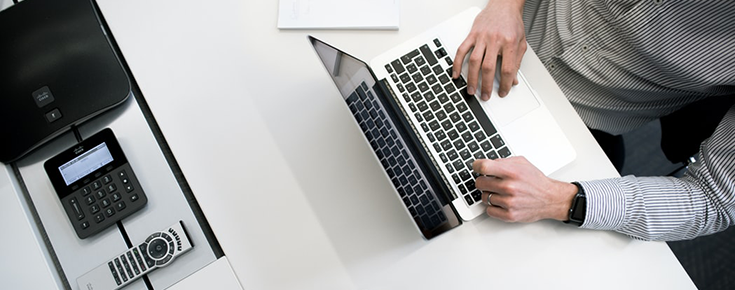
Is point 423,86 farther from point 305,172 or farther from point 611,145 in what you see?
point 611,145

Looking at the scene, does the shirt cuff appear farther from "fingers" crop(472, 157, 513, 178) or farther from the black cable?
the black cable

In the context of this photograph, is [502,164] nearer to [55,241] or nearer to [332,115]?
[332,115]

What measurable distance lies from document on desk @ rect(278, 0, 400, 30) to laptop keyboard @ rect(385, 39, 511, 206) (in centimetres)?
11

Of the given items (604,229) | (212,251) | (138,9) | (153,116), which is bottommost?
(604,229)

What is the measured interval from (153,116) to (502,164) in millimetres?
623

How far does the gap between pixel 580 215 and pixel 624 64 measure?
1.02 ft

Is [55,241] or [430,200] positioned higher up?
[55,241]

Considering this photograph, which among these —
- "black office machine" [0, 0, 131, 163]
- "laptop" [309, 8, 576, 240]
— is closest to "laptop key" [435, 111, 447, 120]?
"laptop" [309, 8, 576, 240]

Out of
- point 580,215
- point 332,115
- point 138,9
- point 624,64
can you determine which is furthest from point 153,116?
point 624,64

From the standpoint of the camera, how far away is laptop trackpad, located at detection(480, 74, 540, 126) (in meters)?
0.81

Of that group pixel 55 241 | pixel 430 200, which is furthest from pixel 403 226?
pixel 55 241

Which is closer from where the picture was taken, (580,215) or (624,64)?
(580,215)

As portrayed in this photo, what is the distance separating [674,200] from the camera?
2.60 ft

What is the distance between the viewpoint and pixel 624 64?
2.91ft
